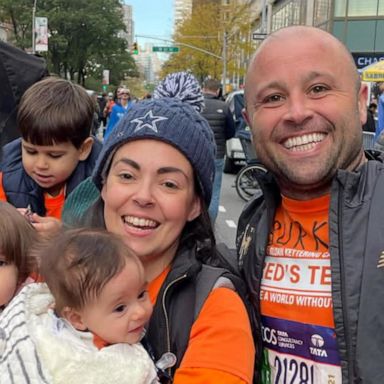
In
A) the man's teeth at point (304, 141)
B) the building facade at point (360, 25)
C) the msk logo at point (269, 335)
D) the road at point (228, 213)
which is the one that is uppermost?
the building facade at point (360, 25)

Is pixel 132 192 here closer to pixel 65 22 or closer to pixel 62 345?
pixel 62 345

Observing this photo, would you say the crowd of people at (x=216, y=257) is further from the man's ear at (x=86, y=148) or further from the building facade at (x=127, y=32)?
the building facade at (x=127, y=32)

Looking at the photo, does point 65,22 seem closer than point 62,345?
No

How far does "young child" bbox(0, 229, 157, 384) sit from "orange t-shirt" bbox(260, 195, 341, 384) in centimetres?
49

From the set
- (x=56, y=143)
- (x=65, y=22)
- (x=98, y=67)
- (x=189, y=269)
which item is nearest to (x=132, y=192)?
(x=189, y=269)

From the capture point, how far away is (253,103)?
2088 mm

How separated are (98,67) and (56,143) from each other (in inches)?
2574

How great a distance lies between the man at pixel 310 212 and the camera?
1772mm

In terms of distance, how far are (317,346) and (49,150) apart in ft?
4.71

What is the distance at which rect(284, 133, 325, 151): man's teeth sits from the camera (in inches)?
77.0

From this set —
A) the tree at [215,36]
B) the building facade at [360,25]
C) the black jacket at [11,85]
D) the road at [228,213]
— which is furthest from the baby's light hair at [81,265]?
the tree at [215,36]

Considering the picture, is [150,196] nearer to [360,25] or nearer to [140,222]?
[140,222]

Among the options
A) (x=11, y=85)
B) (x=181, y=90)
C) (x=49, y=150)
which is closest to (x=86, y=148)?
(x=49, y=150)

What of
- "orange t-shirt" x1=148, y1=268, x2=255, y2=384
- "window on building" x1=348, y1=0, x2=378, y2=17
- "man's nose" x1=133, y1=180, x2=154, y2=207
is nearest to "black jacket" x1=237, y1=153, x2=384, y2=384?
"orange t-shirt" x1=148, y1=268, x2=255, y2=384
